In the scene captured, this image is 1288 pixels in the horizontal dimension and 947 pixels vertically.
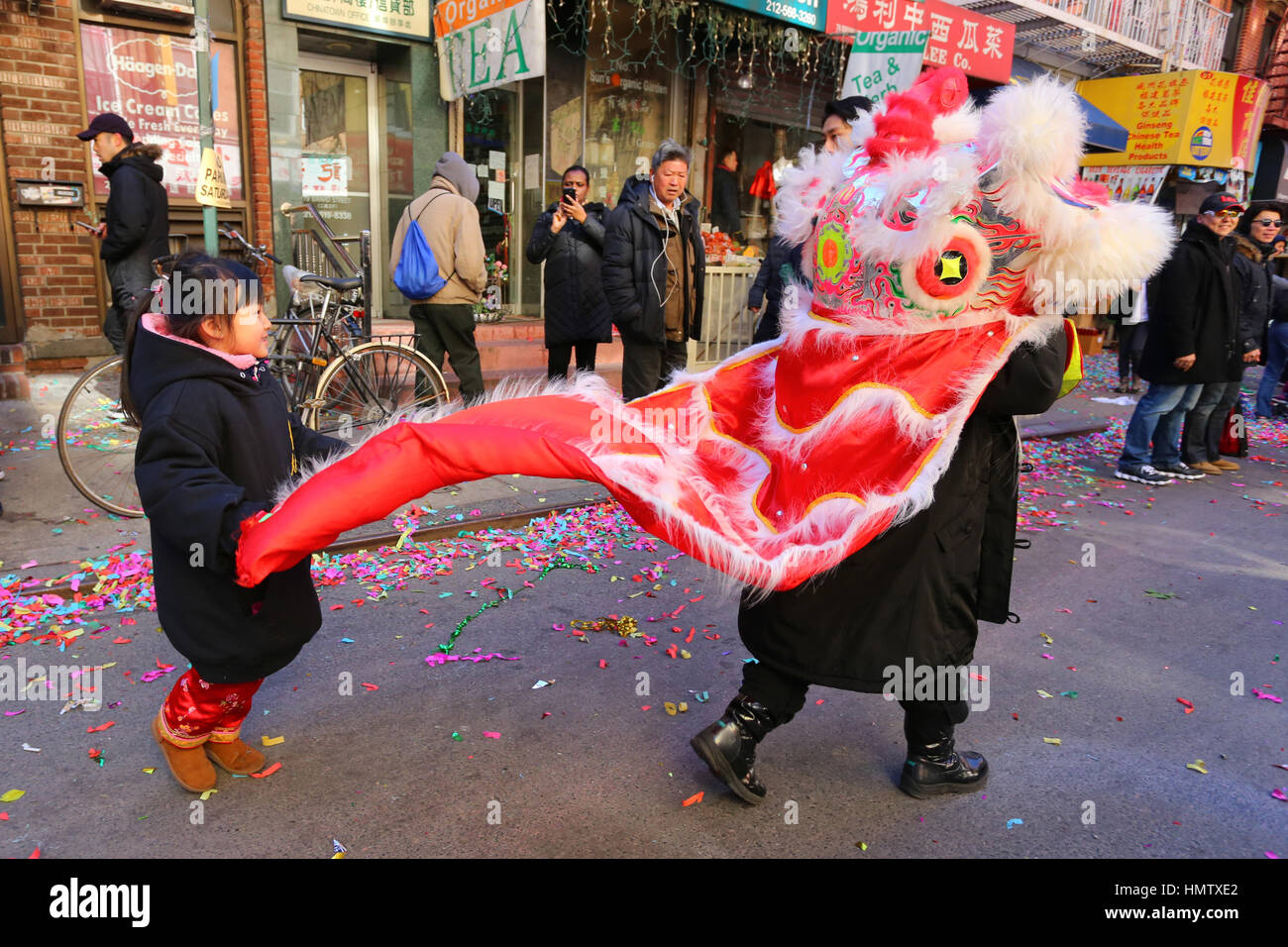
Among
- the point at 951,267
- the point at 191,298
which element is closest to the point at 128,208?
the point at 191,298

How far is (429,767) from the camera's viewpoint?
292 cm

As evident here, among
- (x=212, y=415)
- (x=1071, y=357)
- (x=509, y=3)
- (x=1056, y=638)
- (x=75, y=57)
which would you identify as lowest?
(x=1056, y=638)

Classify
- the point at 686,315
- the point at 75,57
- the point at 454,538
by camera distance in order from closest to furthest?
the point at 454,538 → the point at 686,315 → the point at 75,57

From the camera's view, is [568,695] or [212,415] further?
[568,695]

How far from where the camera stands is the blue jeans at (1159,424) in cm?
694

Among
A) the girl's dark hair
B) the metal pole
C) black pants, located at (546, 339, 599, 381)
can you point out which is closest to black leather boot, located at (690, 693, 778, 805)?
the girl's dark hair

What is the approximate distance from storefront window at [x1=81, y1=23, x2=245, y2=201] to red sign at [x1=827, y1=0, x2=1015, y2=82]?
285 inches

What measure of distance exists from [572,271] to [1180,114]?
597 inches

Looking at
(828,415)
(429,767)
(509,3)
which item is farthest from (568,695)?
(509,3)

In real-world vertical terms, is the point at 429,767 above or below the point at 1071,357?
below

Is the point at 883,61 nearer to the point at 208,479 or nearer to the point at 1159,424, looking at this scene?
the point at 1159,424

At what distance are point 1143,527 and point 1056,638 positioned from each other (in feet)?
7.78

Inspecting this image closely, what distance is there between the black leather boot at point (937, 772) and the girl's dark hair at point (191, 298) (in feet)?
8.20

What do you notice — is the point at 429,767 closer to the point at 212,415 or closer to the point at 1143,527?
the point at 212,415
